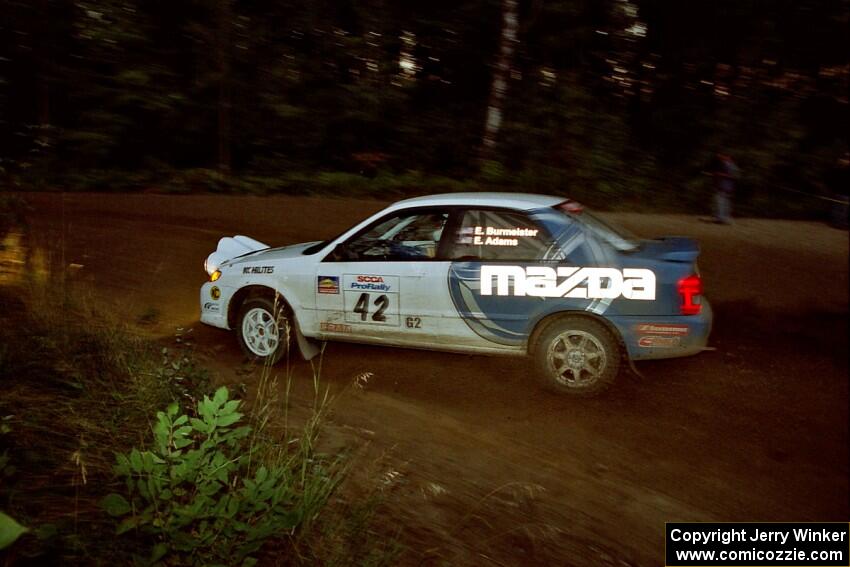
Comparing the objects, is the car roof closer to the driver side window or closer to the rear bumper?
the driver side window

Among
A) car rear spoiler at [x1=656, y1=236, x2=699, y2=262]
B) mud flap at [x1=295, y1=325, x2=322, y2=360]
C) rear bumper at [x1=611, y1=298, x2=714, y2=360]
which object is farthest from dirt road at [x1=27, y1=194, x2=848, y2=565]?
car rear spoiler at [x1=656, y1=236, x2=699, y2=262]

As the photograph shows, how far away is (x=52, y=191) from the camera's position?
51.0 feet

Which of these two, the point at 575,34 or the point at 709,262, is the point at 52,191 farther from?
the point at 709,262

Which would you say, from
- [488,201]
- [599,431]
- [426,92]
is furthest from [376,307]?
[426,92]

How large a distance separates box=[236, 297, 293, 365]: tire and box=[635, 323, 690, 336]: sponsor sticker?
307 cm

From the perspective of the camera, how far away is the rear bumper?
5.77m

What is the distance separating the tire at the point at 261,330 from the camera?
672 centimetres

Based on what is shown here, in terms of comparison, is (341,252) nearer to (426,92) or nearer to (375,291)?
(375,291)

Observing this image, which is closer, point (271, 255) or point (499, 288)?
point (499, 288)

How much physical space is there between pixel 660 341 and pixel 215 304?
4.05m

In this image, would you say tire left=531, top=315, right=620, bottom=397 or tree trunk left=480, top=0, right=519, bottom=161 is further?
tree trunk left=480, top=0, right=519, bottom=161

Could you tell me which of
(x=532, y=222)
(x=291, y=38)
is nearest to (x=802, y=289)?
(x=532, y=222)

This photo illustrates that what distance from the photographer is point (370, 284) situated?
641cm

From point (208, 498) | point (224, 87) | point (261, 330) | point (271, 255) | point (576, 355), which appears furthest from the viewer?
point (224, 87)
